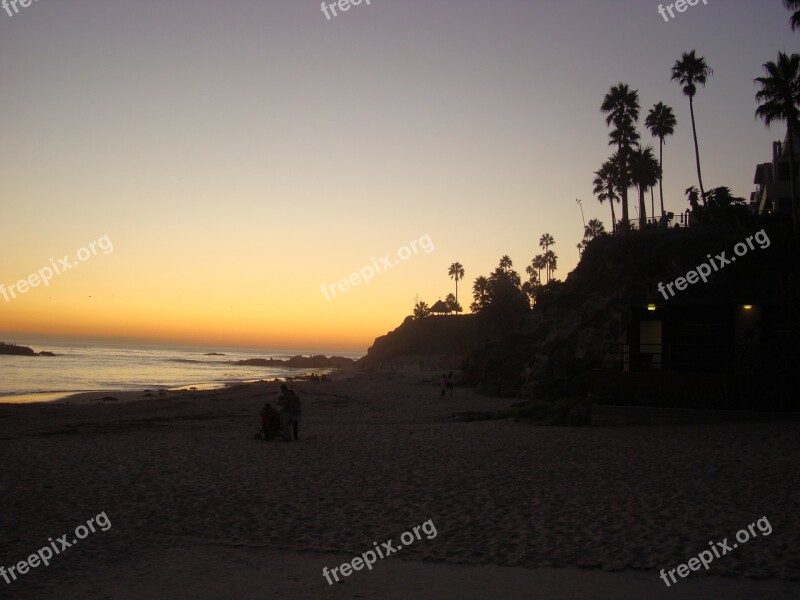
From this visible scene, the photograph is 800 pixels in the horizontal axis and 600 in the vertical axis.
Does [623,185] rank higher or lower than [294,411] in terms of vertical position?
higher

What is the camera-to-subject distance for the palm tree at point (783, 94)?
3253 cm

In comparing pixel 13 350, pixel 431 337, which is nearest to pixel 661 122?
pixel 431 337

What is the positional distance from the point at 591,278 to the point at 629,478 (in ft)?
91.9

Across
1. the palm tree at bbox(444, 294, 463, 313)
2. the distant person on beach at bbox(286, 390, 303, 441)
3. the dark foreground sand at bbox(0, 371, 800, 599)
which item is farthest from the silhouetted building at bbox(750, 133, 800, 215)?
the palm tree at bbox(444, 294, 463, 313)

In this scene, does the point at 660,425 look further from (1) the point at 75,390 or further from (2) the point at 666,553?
(1) the point at 75,390

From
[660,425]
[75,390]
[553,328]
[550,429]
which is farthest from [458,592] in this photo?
[75,390]

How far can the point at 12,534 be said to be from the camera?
893cm

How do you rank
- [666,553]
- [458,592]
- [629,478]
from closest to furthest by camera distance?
1. [458,592]
2. [666,553]
3. [629,478]

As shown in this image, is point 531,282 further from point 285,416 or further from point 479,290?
point 285,416
